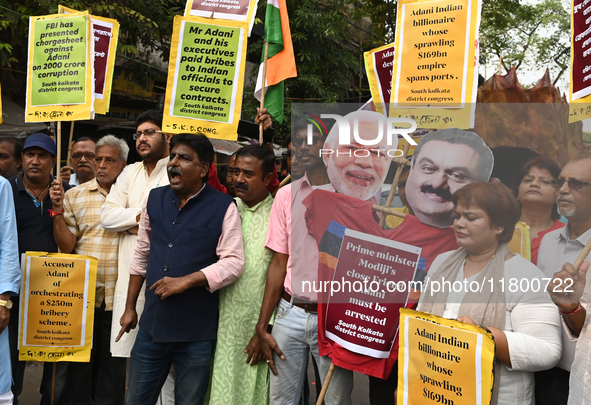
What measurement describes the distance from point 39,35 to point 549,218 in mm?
3416

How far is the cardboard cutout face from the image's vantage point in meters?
2.39

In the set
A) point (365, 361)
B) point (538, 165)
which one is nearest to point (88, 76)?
point (365, 361)

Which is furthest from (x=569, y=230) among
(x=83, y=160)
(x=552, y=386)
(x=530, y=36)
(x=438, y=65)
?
(x=530, y=36)

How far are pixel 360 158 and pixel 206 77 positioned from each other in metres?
1.42

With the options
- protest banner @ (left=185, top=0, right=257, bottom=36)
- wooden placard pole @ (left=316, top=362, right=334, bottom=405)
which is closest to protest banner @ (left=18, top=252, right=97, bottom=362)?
wooden placard pole @ (left=316, top=362, right=334, bottom=405)

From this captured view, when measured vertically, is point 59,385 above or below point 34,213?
below

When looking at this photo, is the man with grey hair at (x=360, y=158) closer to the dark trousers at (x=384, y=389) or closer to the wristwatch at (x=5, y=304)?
the dark trousers at (x=384, y=389)

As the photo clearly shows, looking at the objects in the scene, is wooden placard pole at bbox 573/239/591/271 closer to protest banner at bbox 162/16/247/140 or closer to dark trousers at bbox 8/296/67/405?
protest banner at bbox 162/16/247/140

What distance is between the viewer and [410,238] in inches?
98.8

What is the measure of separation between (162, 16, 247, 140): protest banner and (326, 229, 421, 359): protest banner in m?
1.29

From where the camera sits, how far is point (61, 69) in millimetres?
3555

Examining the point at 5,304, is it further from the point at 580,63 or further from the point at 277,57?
the point at 580,63

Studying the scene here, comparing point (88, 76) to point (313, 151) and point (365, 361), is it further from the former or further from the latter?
point (365, 361)

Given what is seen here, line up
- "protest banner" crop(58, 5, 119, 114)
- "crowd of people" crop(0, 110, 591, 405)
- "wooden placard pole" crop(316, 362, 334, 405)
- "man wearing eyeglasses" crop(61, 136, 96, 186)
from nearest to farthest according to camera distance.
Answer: "crowd of people" crop(0, 110, 591, 405), "wooden placard pole" crop(316, 362, 334, 405), "protest banner" crop(58, 5, 119, 114), "man wearing eyeglasses" crop(61, 136, 96, 186)
